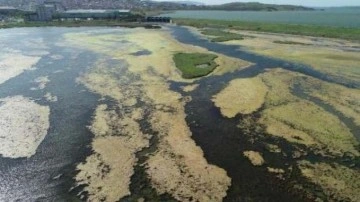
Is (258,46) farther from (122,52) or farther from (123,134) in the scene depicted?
(123,134)

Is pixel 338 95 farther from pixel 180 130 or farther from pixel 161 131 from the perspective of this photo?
pixel 161 131

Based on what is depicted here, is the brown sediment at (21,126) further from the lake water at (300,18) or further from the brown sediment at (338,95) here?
the lake water at (300,18)

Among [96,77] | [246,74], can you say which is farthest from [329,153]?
[96,77]

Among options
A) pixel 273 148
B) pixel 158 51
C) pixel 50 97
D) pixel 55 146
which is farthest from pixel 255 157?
pixel 158 51

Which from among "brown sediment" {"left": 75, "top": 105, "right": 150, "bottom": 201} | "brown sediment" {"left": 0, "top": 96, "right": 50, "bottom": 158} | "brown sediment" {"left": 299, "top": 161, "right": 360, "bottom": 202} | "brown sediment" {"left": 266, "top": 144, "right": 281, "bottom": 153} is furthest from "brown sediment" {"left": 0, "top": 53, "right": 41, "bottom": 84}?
"brown sediment" {"left": 299, "top": 161, "right": 360, "bottom": 202}

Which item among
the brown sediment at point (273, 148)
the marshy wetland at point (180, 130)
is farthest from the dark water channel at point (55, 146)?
the brown sediment at point (273, 148)
